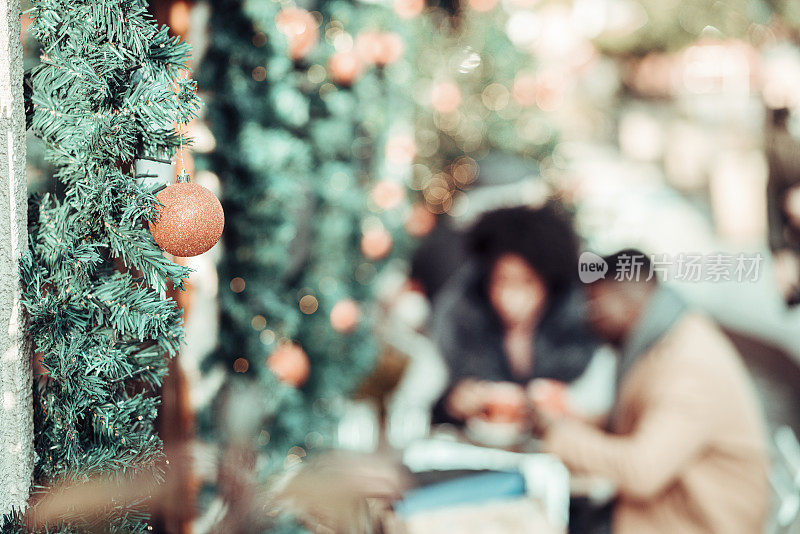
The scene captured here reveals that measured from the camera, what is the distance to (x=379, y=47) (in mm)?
1474

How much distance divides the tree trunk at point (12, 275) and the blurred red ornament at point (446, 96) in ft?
3.81

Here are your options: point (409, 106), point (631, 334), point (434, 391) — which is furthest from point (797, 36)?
point (434, 391)

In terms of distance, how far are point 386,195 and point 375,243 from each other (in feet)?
0.47

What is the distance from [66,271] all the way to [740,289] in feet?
6.81

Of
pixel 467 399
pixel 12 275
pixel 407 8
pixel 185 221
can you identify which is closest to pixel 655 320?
pixel 467 399

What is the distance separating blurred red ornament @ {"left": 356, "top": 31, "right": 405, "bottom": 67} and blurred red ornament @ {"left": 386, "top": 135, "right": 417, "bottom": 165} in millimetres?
219

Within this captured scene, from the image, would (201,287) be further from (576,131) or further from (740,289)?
(740,289)

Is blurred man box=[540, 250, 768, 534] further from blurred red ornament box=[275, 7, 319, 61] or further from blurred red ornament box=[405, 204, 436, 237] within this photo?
blurred red ornament box=[275, 7, 319, 61]

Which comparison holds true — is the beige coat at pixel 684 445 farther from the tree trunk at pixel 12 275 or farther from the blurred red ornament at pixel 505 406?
the tree trunk at pixel 12 275

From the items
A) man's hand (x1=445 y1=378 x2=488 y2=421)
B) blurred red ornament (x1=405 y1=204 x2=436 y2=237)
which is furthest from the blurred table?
blurred red ornament (x1=405 y1=204 x2=436 y2=237)

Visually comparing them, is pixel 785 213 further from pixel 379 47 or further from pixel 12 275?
pixel 12 275

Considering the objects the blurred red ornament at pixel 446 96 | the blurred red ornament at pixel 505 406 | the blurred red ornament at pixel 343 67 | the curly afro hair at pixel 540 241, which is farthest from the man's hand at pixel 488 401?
the blurred red ornament at pixel 343 67

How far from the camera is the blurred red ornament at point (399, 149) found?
64.8 inches

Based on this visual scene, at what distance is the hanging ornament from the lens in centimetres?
64
